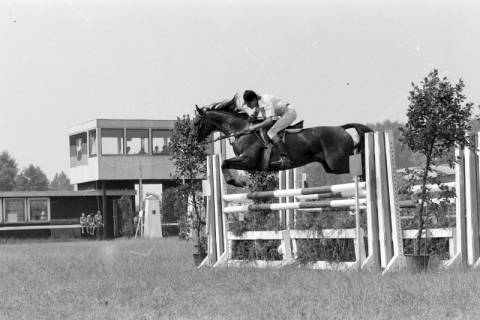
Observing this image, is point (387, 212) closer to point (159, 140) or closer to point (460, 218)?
point (460, 218)

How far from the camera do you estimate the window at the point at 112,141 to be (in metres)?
39.2

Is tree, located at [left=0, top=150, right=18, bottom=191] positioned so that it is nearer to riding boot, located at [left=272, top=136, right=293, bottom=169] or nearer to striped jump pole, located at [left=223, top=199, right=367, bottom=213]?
striped jump pole, located at [left=223, top=199, right=367, bottom=213]

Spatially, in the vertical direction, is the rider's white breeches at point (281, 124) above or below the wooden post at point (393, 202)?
above

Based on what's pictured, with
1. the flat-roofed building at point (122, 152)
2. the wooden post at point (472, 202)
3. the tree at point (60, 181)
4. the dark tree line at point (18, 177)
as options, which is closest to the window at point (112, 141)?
the flat-roofed building at point (122, 152)

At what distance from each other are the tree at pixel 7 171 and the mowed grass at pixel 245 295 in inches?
3198

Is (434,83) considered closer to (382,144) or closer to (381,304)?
(382,144)

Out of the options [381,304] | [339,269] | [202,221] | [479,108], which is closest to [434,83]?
[479,108]

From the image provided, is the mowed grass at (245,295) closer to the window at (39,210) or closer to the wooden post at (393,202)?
the wooden post at (393,202)

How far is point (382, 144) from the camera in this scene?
9250 mm

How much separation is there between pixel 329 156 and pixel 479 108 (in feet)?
6.47

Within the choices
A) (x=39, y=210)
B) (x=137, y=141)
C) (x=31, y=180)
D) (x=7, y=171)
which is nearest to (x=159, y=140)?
(x=137, y=141)

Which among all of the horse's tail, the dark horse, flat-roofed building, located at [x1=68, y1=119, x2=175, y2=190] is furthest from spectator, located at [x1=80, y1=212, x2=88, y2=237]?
the horse's tail

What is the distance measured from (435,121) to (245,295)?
2.81 m

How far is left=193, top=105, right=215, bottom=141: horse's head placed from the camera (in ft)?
38.0
